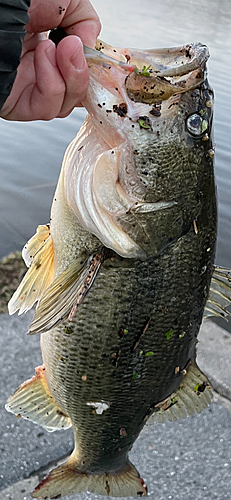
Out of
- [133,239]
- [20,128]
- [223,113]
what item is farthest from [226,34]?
[133,239]

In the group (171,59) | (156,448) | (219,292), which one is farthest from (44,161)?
(171,59)

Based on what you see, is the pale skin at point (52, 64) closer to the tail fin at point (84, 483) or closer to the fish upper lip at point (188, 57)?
the fish upper lip at point (188, 57)

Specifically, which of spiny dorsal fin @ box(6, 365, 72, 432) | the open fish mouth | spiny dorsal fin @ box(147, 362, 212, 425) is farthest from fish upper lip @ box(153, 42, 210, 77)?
spiny dorsal fin @ box(6, 365, 72, 432)

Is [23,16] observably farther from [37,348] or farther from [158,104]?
[37,348]

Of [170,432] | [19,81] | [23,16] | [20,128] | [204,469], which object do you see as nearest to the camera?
[23,16]

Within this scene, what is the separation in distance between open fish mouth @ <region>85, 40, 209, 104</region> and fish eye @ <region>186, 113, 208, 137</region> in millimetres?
97

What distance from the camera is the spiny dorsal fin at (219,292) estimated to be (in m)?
2.09

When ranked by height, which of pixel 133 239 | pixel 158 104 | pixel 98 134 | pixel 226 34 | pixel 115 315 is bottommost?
pixel 226 34

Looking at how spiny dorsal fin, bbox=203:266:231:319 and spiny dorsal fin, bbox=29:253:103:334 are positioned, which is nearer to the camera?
spiny dorsal fin, bbox=29:253:103:334

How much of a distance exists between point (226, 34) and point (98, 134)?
60.5 feet

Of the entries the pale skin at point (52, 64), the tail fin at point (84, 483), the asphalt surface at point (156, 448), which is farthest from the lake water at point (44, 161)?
the pale skin at point (52, 64)

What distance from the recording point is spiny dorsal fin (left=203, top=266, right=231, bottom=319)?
2092 mm

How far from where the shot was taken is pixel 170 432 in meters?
3.25

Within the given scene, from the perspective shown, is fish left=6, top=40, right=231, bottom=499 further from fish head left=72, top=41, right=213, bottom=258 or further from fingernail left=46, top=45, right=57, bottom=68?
fingernail left=46, top=45, right=57, bottom=68
